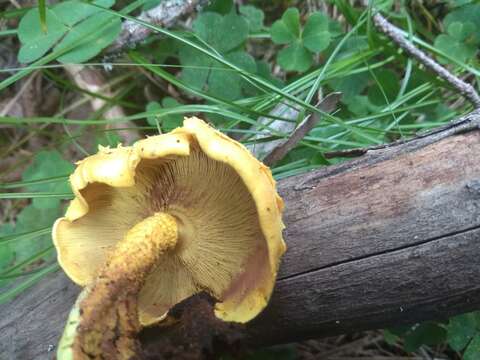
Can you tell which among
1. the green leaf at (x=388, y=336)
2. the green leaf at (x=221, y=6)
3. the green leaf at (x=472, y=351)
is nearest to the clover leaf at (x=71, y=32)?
the green leaf at (x=221, y=6)

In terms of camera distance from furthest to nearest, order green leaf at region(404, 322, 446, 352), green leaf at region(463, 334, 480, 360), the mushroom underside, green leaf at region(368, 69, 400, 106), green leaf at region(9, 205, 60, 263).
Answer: green leaf at region(368, 69, 400, 106) → green leaf at region(9, 205, 60, 263) → green leaf at region(404, 322, 446, 352) → green leaf at region(463, 334, 480, 360) → the mushroom underside

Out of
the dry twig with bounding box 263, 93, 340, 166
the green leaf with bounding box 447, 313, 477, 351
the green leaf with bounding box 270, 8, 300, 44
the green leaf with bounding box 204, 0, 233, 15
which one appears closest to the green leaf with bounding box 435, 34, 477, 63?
the green leaf with bounding box 270, 8, 300, 44

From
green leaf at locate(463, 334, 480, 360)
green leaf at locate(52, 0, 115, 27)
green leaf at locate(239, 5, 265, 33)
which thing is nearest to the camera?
green leaf at locate(463, 334, 480, 360)

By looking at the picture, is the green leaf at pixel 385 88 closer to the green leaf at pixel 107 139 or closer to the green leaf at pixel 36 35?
the green leaf at pixel 107 139

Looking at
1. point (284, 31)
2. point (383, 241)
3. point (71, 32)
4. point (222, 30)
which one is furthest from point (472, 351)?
point (71, 32)

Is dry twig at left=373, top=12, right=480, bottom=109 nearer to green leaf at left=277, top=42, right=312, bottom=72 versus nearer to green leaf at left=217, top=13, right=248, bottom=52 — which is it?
green leaf at left=277, top=42, right=312, bottom=72

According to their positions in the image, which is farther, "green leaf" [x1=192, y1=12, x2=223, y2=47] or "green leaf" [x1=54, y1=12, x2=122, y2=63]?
"green leaf" [x1=192, y1=12, x2=223, y2=47]
